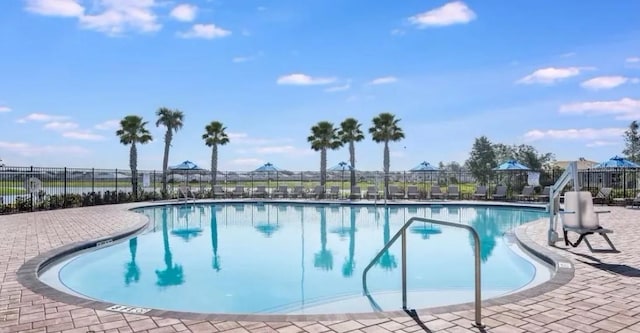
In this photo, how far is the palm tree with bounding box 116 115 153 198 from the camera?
23641mm

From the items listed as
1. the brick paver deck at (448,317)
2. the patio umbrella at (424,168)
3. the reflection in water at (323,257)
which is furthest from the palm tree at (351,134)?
the brick paver deck at (448,317)

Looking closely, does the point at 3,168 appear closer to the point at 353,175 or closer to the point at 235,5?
the point at 235,5

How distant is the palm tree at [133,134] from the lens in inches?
931

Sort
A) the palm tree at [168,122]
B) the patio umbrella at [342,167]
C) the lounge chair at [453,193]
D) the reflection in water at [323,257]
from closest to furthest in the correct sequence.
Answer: the reflection in water at [323,257] < the lounge chair at [453,193] < the patio umbrella at [342,167] < the palm tree at [168,122]

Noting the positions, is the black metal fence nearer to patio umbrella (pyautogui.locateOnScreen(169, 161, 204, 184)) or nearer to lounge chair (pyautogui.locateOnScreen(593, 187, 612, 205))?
lounge chair (pyautogui.locateOnScreen(593, 187, 612, 205))

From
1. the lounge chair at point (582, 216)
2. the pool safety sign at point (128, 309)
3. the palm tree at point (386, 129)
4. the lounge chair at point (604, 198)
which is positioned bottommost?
the pool safety sign at point (128, 309)

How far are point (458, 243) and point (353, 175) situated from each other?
17346mm

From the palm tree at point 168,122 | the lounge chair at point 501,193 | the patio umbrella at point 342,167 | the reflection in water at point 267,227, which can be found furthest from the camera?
the palm tree at point 168,122

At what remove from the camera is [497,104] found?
65.1 ft

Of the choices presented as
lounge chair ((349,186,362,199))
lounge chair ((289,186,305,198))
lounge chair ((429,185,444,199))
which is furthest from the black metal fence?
lounge chair ((289,186,305,198))

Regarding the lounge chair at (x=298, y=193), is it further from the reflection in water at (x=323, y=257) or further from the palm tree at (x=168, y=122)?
the reflection in water at (x=323, y=257)

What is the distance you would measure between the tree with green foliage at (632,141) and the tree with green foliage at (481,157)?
1136cm

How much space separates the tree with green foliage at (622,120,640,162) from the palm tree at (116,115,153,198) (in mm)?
38140

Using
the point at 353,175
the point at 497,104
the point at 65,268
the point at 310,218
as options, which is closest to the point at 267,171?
the point at 353,175
